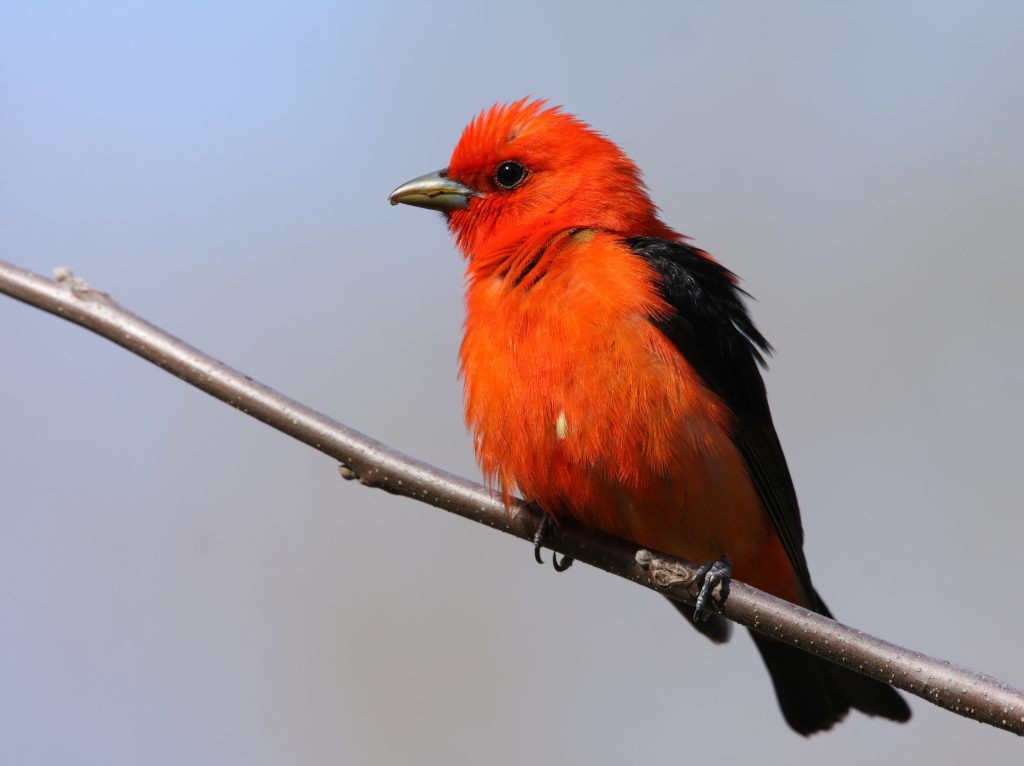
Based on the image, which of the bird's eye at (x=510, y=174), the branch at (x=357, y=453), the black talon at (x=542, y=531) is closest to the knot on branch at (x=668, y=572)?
the branch at (x=357, y=453)

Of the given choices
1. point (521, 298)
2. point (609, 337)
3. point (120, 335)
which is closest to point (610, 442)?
point (609, 337)

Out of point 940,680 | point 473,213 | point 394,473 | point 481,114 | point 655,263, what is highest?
point 481,114

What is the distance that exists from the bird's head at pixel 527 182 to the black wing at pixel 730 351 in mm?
342

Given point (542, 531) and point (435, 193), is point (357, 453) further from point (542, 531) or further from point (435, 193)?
point (435, 193)

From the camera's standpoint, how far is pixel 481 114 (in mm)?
5008

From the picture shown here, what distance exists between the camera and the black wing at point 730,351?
4.11 metres

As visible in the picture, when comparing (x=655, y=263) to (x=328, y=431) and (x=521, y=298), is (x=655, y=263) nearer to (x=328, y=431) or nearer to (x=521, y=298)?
(x=521, y=298)

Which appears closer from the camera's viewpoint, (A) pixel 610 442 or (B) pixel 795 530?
(A) pixel 610 442

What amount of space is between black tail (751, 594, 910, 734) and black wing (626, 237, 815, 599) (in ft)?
1.87

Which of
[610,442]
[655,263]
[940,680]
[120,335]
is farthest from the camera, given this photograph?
[655,263]

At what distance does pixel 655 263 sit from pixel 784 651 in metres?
2.02

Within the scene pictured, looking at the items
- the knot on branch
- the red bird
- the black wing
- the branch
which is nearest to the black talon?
the red bird

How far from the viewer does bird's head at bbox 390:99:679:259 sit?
4.62 metres

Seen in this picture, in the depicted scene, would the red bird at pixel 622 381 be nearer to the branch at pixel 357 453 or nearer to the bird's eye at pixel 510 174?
the bird's eye at pixel 510 174
